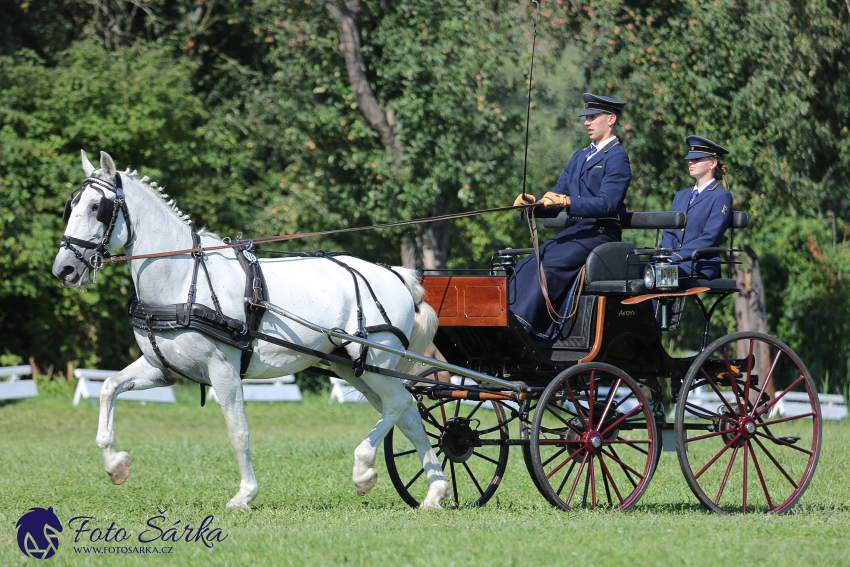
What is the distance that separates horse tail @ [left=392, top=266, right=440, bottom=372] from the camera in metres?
6.40

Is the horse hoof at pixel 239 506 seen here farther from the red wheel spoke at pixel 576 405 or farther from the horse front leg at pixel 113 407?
the red wheel spoke at pixel 576 405

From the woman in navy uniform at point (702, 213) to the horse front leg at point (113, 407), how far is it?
11.2 feet

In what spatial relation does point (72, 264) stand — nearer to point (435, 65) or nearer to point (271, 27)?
point (435, 65)

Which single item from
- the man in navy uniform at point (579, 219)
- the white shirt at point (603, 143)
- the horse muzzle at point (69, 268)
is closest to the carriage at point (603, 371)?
the man in navy uniform at point (579, 219)

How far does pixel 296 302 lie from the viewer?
19.7 ft

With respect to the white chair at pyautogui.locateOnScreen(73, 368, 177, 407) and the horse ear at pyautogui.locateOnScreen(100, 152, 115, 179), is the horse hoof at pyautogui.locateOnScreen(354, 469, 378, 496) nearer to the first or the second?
the horse ear at pyautogui.locateOnScreen(100, 152, 115, 179)

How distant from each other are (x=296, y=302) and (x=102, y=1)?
13.6 m

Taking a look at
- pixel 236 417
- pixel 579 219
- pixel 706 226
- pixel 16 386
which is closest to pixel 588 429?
pixel 579 219

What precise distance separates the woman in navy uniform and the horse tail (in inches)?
64.7

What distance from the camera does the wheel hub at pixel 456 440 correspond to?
6.51 m

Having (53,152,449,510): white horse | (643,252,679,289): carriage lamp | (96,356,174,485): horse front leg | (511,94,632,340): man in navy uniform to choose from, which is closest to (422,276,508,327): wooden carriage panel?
(53,152,449,510): white horse

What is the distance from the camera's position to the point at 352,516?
19.3ft

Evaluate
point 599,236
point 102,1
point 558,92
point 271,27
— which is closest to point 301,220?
point 271,27

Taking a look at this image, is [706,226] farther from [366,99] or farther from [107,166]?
[366,99]
